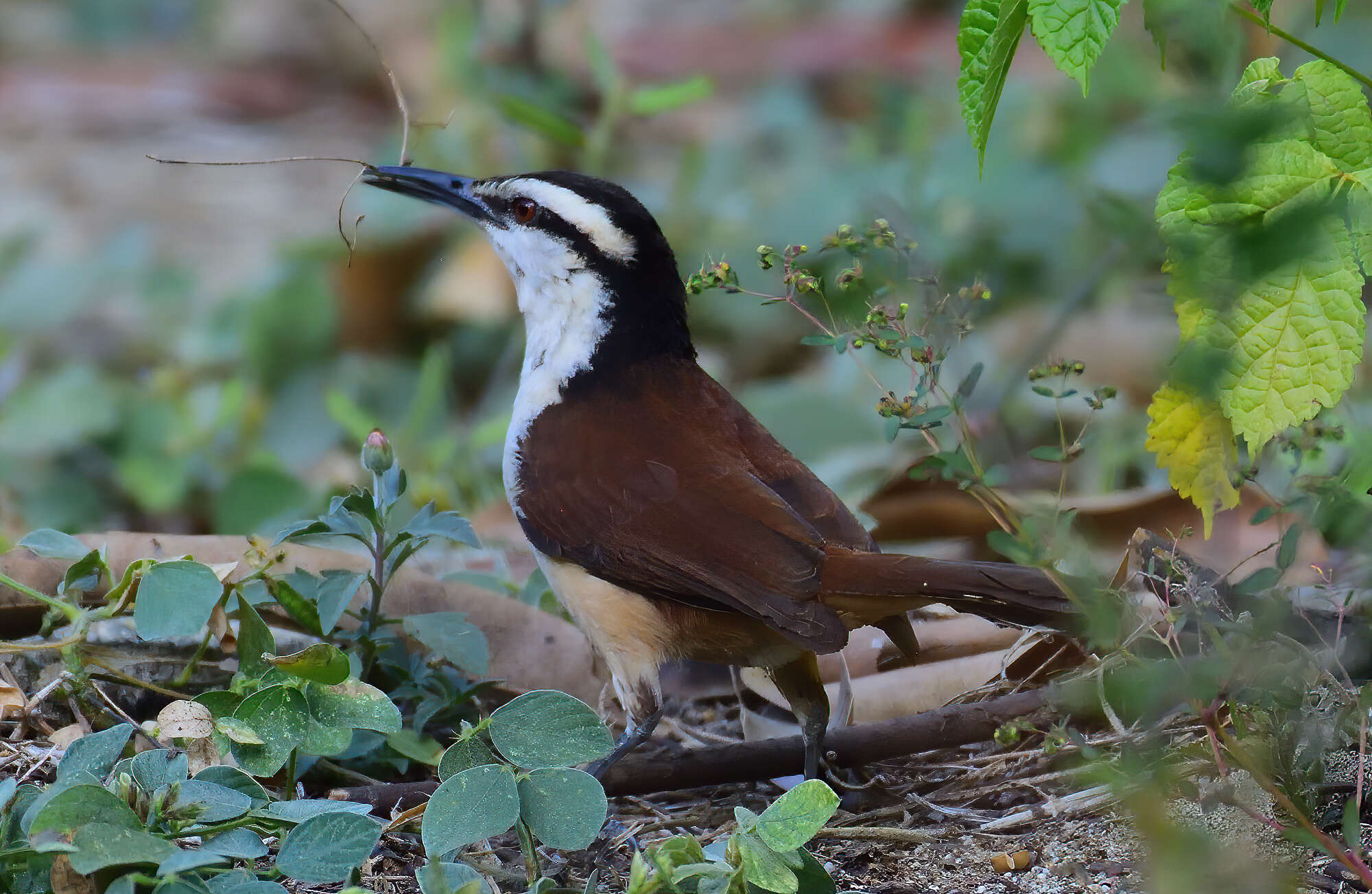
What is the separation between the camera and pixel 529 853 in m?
2.69

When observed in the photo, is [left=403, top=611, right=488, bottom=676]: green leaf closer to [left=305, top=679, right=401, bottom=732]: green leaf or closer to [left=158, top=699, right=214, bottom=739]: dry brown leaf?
[left=305, top=679, right=401, bottom=732]: green leaf

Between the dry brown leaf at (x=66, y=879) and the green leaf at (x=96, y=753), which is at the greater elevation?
the green leaf at (x=96, y=753)

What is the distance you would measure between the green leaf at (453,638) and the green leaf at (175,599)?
0.54 meters

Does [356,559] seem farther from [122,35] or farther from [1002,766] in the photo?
[122,35]

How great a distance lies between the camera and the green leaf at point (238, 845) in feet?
7.92

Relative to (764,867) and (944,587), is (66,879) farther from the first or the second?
(944,587)

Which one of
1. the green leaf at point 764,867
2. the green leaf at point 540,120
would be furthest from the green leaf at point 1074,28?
the green leaf at point 540,120

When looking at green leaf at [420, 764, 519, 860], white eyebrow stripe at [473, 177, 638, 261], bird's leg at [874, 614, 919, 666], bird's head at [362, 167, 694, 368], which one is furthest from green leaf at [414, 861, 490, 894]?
white eyebrow stripe at [473, 177, 638, 261]

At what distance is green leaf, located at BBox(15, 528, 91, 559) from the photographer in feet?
9.91

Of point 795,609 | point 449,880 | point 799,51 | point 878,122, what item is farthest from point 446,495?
point 799,51

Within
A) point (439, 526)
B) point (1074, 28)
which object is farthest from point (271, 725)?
point (1074, 28)

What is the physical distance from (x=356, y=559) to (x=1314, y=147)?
262 centimetres

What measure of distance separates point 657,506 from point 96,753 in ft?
4.36

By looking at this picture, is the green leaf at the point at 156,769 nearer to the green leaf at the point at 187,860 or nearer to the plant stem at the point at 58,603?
the green leaf at the point at 187,860
